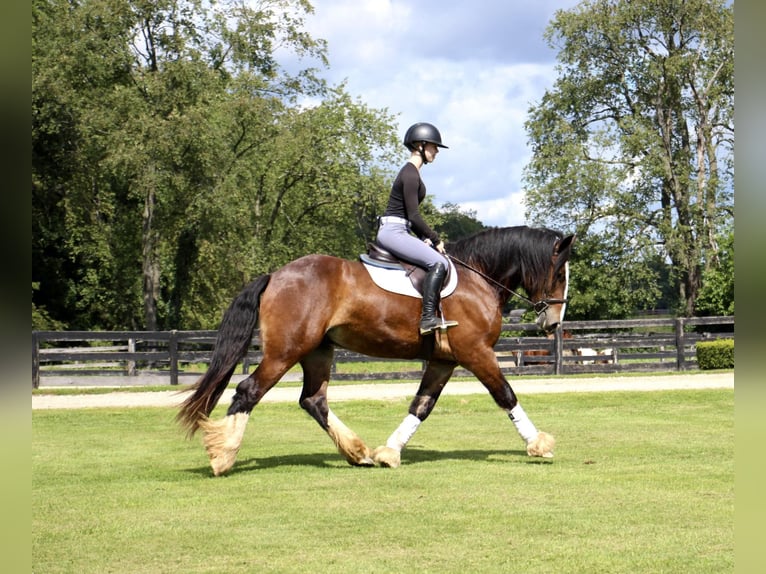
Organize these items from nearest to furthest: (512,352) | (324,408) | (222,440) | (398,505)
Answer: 1. (398,505)
2. (222,440)
3. (324,408)
4. (512,352)

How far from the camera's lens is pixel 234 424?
8.12 m

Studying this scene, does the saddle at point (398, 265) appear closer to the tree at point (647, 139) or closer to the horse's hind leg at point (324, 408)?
the horse's hind leg at point (324, 408)

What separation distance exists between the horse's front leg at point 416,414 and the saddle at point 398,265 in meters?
0.94

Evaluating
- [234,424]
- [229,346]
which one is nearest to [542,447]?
[234,424]

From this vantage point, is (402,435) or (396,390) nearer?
(402,435)

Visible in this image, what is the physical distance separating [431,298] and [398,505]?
2547 mm

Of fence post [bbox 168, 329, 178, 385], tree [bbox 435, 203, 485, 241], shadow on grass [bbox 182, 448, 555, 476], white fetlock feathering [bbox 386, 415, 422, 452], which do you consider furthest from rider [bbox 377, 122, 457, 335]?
tree [bbox 435, 203, 485, 241]

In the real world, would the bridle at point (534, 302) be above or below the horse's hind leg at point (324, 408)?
above

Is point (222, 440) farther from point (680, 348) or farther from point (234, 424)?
point (680, 348)

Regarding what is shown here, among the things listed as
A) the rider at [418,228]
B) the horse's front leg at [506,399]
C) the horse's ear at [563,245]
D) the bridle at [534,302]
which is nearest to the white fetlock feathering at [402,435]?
the horse's front leg at [506,399]

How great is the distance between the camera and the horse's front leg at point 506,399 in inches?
341

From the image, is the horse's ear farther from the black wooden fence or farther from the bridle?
the black wooden fence
